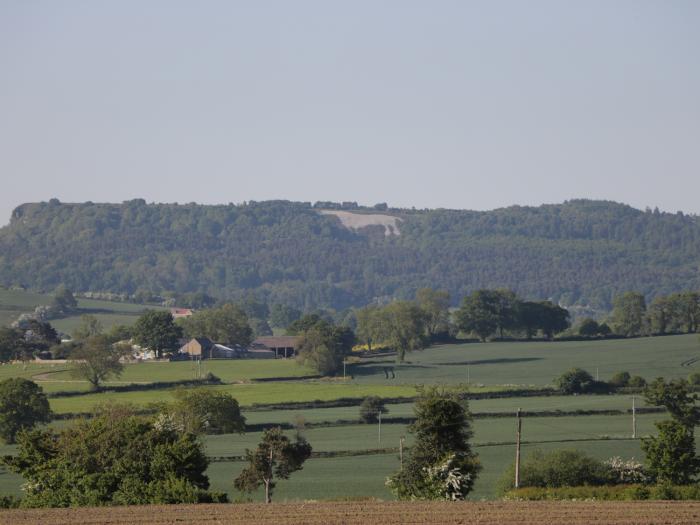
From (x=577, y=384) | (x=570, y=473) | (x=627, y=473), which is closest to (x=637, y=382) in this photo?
(x=577, y=384)

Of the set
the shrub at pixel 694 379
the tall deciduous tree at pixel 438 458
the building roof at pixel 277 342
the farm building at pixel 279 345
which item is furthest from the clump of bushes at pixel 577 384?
the building roof at pixel 277 342

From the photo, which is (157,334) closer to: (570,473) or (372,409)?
(372,409)

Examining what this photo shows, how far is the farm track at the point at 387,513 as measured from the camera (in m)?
42.8

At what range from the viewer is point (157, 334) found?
5797 inches

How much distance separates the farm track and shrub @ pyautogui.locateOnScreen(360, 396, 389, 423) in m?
41.1

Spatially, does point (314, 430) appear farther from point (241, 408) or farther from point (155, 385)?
point (155, 385)

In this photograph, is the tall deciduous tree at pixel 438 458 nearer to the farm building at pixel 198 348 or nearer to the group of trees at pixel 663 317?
the farm building at pixel 198 348

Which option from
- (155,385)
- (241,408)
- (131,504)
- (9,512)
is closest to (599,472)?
(131,504)

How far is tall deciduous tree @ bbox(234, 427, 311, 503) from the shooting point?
5912 centimetres

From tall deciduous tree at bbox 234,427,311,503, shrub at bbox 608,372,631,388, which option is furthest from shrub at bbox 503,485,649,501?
shrub at bbox 608,372,631,388

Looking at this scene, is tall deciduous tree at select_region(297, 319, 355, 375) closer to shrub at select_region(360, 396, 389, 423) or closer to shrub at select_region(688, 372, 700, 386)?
shrub at select_region(360, 396, 389, 423)

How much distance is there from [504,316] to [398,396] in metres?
59.3

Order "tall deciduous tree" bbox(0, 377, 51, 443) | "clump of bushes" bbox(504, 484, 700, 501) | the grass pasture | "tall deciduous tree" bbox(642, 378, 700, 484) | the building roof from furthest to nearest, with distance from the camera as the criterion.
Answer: the building roof → the grass pasture → "tall deciduous tree" bbox(0, 377, 51, 443) → "tall deciduous tree" bbox(642, 378, 700, 484) → "clump of bushes" bbox(504, 484, 700, 501)

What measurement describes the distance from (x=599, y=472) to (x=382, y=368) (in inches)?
2797
